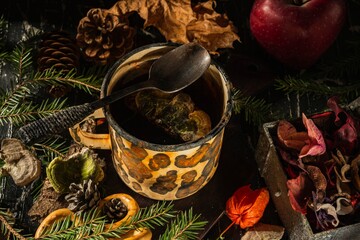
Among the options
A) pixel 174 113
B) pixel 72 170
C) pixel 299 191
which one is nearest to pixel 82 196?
pixel 72 170

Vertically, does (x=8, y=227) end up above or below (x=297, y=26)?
below

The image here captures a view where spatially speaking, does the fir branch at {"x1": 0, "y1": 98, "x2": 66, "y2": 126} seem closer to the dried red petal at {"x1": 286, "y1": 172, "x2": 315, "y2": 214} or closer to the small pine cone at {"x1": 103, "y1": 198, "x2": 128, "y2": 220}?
the small pine cone at {"x1": 103, "y1": 198, "x2": 128, "y2": 220}

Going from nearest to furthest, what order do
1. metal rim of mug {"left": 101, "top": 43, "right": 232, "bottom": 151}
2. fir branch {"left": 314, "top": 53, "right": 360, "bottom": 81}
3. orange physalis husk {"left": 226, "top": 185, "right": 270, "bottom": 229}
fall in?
metal rim of mug {"left": 101, "top": 43, "right": 232, "bottom": 151} < orange physalis husk {"left": 226, "top": 185, "right": 270, "bottom": 229} < fir branch {"left": 314, "top": 53, "right": 360, "bottom": 81}

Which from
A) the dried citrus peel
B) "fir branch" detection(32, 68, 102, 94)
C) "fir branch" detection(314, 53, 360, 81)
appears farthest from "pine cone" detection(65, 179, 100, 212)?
"fir branch" detection(314, 53, 360, 81)

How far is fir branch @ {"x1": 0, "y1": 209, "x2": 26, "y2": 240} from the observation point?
740mm

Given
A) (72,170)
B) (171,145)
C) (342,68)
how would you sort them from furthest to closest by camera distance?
(342,68) < (72,170) < (171,145)

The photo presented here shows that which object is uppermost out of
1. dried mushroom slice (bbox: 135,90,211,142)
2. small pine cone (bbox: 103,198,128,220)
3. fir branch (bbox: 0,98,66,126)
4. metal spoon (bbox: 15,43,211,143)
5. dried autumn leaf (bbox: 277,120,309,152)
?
metal spoon (bbox: 15,43,211,143)

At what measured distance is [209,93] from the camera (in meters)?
0.78

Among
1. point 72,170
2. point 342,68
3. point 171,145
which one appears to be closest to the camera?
point 171,145

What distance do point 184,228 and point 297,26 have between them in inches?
11.8

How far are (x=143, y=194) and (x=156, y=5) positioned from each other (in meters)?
0.25

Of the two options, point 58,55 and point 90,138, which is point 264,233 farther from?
point 58,55

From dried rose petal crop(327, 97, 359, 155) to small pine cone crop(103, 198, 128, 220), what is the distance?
25 cm

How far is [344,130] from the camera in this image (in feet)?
2.43
